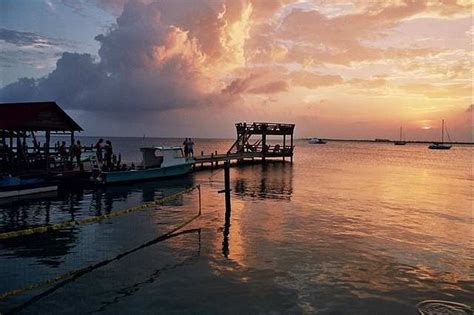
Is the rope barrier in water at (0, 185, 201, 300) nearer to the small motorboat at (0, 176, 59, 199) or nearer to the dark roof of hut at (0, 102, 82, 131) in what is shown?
the small motorboat at (0, 176, 59, 199)

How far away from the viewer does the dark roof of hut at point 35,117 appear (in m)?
25.4

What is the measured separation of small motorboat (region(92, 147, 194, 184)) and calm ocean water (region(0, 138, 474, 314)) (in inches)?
254

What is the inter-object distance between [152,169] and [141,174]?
1.34 m

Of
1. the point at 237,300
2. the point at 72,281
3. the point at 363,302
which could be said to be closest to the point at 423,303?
the point at 363,302

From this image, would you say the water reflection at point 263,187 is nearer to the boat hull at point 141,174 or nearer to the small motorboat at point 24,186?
the boat hull at point 141,174

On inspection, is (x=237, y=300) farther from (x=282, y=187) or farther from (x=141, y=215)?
(x=282, y=187)

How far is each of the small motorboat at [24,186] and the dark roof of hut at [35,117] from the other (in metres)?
3.45

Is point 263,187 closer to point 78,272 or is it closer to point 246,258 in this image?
point 246,258

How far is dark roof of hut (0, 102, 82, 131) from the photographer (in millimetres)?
25422

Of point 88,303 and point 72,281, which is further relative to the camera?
point 72,281

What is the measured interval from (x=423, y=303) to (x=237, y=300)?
474 centimetres

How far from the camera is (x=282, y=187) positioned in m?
32.6

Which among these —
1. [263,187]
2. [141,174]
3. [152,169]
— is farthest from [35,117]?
[263,187]

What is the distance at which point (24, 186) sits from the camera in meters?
24.3
